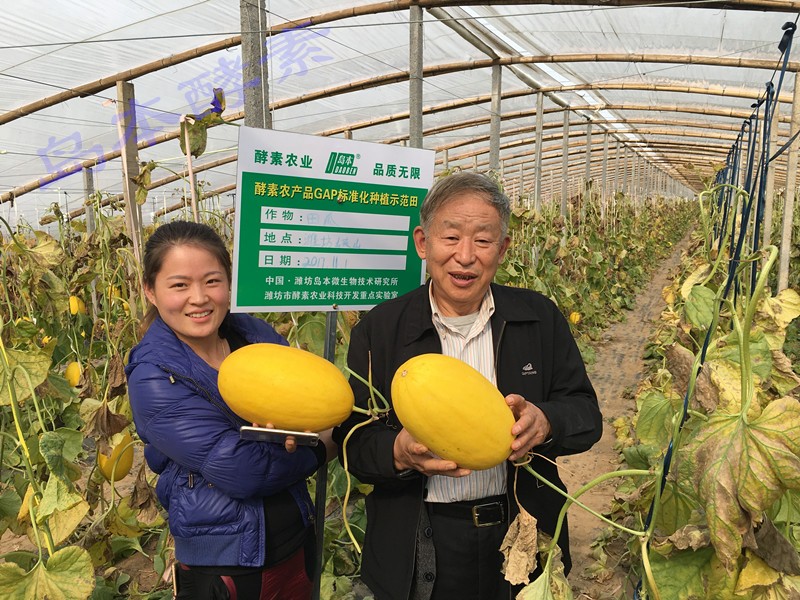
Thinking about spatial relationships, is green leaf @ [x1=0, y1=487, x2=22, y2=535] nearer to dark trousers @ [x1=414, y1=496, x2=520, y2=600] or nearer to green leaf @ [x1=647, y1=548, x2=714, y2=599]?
dark trousers @ [x1=414, y1=496, x2=520, y2=600]

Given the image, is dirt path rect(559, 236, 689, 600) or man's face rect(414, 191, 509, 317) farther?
dirt path rect(559, 236, 689, 600)

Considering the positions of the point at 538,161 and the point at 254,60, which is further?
the point at 538,161

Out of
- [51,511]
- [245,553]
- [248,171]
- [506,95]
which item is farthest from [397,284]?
[506,95]

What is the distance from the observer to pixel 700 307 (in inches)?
65.6

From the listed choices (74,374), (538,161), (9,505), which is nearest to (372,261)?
(9,505)

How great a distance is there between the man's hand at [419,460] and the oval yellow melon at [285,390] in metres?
0.14

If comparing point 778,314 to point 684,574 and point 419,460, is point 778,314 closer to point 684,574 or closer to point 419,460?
point 684,574

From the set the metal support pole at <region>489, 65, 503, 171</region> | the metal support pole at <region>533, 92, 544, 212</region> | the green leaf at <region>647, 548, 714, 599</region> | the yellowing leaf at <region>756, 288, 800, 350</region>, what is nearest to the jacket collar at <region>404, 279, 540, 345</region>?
the green leaf at <region>647, 548, 714, 599</region>

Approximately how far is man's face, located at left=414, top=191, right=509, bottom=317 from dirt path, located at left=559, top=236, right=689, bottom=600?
1.57 feet

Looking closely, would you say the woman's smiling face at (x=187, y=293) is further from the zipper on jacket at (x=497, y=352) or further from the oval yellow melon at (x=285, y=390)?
the zipper on jacket at (x=497, y=352)

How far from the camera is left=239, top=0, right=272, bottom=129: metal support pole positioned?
2.24 m

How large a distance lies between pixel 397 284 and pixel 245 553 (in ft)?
2.87

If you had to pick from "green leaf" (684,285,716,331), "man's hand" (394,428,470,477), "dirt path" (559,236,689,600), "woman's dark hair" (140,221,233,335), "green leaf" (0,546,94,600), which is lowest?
"dirt path" (559,236,689,600)

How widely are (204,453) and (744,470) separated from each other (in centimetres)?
111
